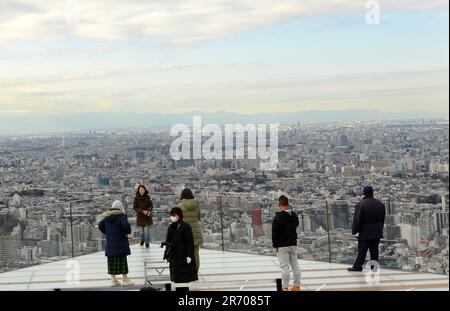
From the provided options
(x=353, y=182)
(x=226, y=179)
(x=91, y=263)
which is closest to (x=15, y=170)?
(x=91, y=263)

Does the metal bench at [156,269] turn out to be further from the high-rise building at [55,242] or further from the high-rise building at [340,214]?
the high-rise building at [340,214]

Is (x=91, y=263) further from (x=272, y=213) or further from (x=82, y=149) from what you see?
(x=272, y=213)

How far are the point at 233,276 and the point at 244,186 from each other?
1177 mm

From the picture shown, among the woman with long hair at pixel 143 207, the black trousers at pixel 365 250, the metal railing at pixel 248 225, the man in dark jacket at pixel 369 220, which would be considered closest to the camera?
the man in dark jacket at pixel 369 220

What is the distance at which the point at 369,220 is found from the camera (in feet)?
35.5

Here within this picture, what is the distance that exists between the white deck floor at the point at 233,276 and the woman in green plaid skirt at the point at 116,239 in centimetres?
23

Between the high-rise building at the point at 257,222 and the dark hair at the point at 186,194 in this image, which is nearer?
the dark hair at the point at 186,194

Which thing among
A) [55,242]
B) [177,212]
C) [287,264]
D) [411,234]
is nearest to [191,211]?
[177,212]

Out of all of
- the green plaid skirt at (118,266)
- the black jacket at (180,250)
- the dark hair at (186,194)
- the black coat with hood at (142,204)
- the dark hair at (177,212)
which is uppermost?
the dark hair at (186,194)

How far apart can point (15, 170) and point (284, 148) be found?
11.7 feet

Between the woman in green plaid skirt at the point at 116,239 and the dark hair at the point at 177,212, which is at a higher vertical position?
the dark hair at the point at 177,212

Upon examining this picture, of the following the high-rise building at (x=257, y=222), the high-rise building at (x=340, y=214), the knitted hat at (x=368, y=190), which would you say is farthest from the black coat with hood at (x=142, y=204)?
the knitted hat at (x=368, y=190)

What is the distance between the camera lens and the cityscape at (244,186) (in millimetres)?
10328

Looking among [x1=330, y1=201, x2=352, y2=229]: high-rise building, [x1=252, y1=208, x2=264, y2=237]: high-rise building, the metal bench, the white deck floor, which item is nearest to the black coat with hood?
the white deck floor
